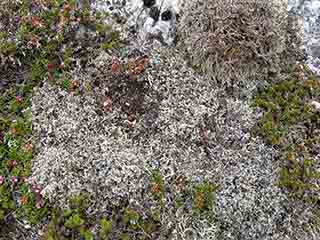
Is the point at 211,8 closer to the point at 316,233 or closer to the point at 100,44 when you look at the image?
the point at 100,44

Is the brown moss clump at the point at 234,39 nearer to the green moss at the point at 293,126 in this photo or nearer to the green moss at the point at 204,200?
the green moss at the point at 293,126

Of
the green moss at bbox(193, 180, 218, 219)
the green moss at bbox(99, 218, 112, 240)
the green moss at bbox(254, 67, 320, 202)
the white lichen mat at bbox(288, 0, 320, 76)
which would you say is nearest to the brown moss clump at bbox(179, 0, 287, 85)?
the green moss at bbox(254, 67, 320, 202)

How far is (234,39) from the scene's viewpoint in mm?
4551

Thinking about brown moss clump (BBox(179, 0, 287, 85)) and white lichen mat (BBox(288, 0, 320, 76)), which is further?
white lichen mat (BBox(288, 0, 320, 76))

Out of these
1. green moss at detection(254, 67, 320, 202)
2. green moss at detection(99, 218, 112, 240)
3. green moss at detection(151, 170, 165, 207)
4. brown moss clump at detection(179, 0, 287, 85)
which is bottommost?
green moss at detection(99, 218, 112, 240)

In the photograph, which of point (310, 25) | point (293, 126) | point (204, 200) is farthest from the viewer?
point (310, 25)

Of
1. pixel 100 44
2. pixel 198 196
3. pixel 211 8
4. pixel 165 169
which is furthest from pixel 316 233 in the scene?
pixel 100 44

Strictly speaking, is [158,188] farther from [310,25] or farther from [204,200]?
[310,25]

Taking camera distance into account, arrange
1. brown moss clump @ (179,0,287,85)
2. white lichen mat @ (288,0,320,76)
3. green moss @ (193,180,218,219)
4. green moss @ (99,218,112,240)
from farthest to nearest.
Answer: white lichen mat @ (288,0,320,76) → brown moss clump @ (179,0,287,85) → green moss @ (193,180,218,219) → green moss @ (99,218,112,240)

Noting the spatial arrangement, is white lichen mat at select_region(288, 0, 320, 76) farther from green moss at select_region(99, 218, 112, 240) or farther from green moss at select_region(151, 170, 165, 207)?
green moss at select_region(99, 218, 112, 240)

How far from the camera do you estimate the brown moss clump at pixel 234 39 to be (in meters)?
4.56

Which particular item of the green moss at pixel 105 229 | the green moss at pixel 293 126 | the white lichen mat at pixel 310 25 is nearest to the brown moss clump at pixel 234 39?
the green moss at pixel 293 126

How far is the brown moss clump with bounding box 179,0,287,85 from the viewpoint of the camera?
4.56 m

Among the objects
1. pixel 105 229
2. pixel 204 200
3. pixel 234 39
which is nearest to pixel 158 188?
pixel 204 200
